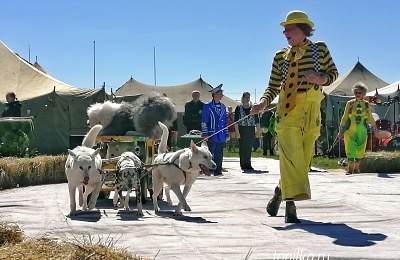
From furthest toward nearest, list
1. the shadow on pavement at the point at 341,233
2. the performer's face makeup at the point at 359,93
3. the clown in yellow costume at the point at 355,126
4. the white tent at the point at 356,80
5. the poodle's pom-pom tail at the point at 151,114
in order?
the white tent at the point at 356,80
the clown in yellow costume at the point at 355,126
the performer's face makeup at the point at 359,93
the poodle's pom-pom tail at the point at 151,114
the shadow on pavement at the point at 341,233

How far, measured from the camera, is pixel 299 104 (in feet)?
20.1

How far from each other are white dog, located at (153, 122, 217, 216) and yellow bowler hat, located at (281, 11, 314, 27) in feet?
5.53

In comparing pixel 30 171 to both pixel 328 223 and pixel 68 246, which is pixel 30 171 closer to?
pixel 328 223

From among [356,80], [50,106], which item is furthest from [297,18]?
[356,80]

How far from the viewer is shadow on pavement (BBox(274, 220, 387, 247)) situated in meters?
4.77

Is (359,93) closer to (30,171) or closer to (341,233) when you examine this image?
(30,171)

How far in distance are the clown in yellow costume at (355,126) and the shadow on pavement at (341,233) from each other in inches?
285

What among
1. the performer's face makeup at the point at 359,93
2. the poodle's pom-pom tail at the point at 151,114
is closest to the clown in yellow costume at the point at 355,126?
the performer's face makeup at the point at 359,93

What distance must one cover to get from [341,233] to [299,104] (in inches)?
56.8

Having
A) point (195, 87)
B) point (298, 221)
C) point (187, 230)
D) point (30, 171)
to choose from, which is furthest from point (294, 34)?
point (195, 87)

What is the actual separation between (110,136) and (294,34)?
3087 millimetres

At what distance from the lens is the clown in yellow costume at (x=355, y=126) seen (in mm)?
12875

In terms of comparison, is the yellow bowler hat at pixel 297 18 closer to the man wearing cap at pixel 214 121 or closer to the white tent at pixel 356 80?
the man wearing cap at pixel 214 121

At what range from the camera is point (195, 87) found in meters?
30.6
